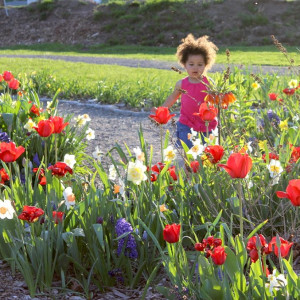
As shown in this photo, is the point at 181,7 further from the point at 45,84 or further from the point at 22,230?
the point at 22,230

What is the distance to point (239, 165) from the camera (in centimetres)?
200

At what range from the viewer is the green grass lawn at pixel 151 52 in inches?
635

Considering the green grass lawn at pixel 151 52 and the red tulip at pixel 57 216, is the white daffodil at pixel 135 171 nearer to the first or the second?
the red tulip at pixel 57 216

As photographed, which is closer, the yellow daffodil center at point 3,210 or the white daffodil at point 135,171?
the yellow daffodil center at point 3,210

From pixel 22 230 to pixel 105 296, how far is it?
0.48 m

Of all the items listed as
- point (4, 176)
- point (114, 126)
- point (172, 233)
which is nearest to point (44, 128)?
point (4, 176)

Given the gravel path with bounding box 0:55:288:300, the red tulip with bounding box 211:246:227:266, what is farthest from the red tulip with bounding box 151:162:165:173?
the red tulip with bounding box 211:246:227:266

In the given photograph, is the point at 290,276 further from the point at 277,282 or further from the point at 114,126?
the point at 114,126

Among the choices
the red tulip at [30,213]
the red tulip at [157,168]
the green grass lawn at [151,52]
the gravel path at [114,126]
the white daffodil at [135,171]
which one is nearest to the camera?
the red tulip at [30,213]

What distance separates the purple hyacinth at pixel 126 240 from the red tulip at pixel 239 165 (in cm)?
69

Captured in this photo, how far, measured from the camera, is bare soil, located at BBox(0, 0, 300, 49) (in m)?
22.9

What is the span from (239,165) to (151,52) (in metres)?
18.9

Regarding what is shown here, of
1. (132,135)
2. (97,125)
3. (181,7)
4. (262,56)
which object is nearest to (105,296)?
(132,135)

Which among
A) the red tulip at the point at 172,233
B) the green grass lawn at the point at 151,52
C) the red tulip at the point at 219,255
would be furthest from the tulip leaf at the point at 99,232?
the green grass lawn at the point at 151,52
